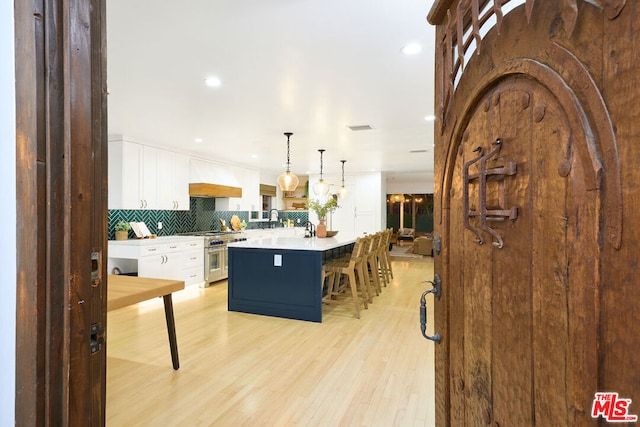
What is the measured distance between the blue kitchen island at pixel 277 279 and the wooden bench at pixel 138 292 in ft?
5.03

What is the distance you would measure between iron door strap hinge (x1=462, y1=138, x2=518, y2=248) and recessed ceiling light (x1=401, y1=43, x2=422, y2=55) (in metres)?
1.59

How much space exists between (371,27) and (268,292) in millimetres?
3160

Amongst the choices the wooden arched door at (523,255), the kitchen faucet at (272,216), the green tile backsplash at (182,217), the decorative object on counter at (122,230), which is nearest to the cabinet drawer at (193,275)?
the green tile backsplash at (182,217)

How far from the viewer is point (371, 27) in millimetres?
2029

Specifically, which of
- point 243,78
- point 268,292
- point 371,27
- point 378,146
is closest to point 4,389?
point 371,27

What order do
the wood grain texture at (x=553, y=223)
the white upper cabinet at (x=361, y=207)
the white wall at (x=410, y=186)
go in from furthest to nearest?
the white wall at (x=410, y=186), the white upper cabinet at (x=361, y=207), the wood grain texture at (x=553, y=223)

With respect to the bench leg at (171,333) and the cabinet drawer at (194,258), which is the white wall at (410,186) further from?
the bench leg at (171,333)

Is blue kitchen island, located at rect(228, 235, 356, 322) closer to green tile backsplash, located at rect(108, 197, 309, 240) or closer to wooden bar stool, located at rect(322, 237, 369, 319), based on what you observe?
wooden bar stool, located at rect(322, 237, 369, 319)

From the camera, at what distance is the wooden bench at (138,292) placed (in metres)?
2.04

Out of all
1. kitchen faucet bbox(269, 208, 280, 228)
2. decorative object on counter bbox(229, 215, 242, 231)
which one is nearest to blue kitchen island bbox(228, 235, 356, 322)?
decorative object on counter bbox(229, 215, 242, 231)

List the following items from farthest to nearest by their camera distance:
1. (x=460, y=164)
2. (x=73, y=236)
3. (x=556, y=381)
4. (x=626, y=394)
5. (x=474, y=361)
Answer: (x=460, y=164)
(x=474, y=361)
(x=73, y=236)
(x=556, y=381)
(x=626, y=394)

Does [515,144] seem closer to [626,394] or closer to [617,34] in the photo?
[617,34]

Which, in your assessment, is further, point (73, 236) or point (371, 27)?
point (371, 27)

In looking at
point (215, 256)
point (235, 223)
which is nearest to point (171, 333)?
point (215, 256)
